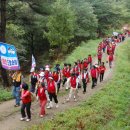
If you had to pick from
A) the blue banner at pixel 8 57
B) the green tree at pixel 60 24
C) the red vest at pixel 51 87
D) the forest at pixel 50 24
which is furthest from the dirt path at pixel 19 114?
the green tree at pixel 60 24

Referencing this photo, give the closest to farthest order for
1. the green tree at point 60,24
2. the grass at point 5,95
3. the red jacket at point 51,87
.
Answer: the red jacket at point 51,87, the grass at point 5,95, the green tree at point 60,24

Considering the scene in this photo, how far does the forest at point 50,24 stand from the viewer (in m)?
32.7

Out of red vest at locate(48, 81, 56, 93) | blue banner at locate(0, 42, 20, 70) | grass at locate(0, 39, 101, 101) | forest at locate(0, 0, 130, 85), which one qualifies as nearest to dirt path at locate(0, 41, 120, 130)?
red vest at locate(48, 81, 56, 93)

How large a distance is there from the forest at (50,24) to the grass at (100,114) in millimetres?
11189

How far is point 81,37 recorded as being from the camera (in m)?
49.8

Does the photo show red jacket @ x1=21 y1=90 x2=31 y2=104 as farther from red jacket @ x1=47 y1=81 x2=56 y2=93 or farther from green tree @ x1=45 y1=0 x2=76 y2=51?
green tree @ x1=45 y1=0 x2=76 y2=51

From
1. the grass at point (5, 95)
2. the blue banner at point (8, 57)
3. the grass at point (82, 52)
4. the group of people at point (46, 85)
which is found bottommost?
the grass at point (82, 52)

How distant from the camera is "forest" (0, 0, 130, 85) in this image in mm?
32650

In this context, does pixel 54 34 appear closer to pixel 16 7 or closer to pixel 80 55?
pixel 80 55

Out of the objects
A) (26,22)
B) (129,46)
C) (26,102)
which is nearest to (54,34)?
(26,22)

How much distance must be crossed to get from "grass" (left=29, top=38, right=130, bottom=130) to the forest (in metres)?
11.2

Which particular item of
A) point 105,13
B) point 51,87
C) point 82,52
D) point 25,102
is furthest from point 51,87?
point 105,13

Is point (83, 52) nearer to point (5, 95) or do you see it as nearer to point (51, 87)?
point (5, 95)

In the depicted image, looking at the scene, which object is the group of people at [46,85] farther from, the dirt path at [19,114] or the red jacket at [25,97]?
the dirt path at [19,114]
